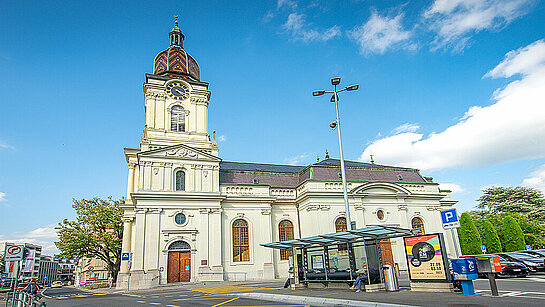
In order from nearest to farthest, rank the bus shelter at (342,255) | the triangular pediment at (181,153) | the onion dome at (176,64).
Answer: the bus shelter at (342,255)
the triangular pediment at (181,153)
the onion dome at (176,64)

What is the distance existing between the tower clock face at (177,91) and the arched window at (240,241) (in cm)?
1538

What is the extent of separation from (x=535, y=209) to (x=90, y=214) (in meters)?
67.1

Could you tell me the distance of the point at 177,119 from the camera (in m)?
37.8

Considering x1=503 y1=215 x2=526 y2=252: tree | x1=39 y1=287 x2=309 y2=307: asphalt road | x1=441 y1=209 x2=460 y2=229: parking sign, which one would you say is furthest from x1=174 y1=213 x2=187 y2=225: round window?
x1=503 y1=215 x2=526 y2=252: tree

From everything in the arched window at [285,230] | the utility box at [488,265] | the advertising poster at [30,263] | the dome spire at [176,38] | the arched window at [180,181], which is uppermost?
the dome spire at [176,38]

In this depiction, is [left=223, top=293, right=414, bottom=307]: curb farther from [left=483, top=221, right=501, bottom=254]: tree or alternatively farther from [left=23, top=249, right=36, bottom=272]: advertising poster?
[left=483, top=221, right=501, bottom=254]: tree

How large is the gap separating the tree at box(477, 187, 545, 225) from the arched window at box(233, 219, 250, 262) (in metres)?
49.9

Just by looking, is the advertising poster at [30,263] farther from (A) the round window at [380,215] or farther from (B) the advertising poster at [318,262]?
(A) the round window at [380,215]

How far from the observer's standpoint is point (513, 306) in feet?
31.8

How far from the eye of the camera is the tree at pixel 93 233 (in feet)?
127

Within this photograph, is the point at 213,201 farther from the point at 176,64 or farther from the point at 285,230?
the point at 176,64

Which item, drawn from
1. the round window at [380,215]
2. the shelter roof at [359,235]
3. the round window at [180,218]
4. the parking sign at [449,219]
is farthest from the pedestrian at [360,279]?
the round window at [380,215]

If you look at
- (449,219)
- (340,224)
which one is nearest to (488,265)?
(449,219)

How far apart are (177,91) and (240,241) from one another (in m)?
18.0
